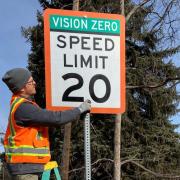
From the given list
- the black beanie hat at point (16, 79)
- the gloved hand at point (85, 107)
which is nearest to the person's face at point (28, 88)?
the black beanie hat at point (16, 79)

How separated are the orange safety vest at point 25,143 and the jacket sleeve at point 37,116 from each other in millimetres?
47

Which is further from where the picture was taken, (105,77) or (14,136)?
(105,77)

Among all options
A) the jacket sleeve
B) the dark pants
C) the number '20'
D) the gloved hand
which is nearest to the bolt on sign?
the number '20'

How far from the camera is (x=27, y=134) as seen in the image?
166 inches

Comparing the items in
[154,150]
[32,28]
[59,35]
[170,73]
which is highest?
[32,28]

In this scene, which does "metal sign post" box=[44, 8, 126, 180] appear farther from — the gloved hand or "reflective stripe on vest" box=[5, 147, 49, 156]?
"reflective stripe on vest" box=[5, 147, 49, 156]

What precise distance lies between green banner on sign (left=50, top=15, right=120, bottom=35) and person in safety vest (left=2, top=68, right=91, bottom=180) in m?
0.84

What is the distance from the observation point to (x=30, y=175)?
13.9 ft

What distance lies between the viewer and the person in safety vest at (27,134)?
4.18 m

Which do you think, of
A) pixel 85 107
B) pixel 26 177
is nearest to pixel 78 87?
pixel 85 107

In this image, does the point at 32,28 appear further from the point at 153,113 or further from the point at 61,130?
the point at 153,113

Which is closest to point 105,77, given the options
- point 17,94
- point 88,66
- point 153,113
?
point 88,66

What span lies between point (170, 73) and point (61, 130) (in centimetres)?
653

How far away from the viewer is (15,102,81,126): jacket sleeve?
4.18m
